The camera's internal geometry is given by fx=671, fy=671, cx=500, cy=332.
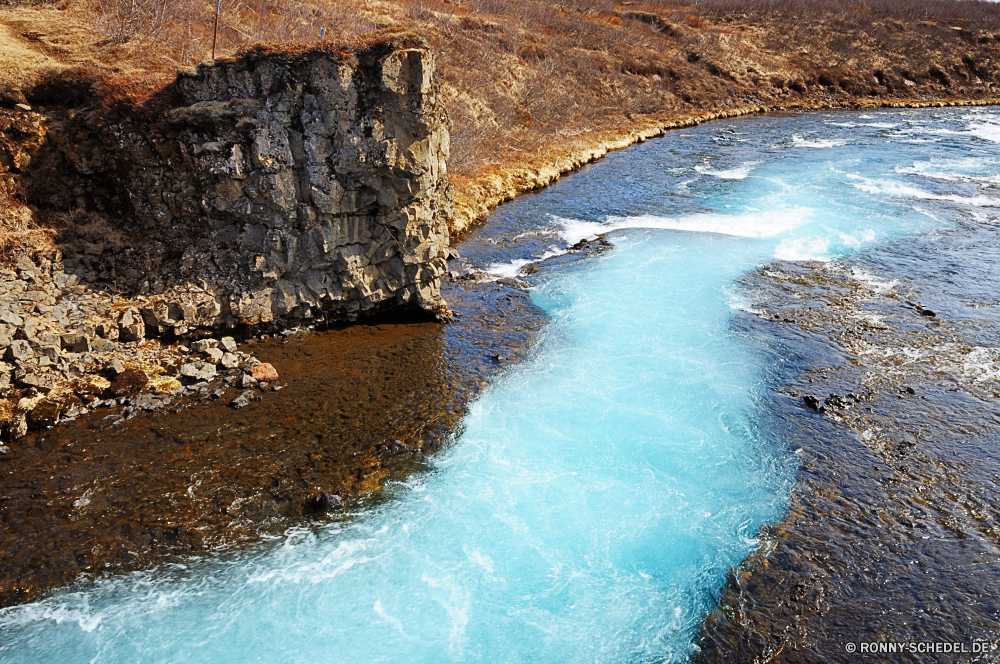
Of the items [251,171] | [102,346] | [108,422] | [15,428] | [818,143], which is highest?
[818,143]

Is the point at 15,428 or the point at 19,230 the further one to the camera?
the point at 19,230

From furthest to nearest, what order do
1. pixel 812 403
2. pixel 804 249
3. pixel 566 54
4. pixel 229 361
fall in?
pixel 566 54 → pixel 804 249 → pixel 229 361 → pixel 812 403

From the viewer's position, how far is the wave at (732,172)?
37.6 meters

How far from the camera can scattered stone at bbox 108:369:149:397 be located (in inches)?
607

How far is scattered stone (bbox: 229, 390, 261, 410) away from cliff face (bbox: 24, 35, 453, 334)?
2855 mm

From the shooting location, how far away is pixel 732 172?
3853cm

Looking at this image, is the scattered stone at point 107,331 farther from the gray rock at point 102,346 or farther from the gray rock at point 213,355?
the gray rock at point 213,355

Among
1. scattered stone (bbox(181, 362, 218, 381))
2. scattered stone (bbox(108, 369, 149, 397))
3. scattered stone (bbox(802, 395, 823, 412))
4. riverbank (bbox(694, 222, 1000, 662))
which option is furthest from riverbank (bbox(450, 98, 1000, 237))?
scattered stone (bbox(802, 395, 823, 412))

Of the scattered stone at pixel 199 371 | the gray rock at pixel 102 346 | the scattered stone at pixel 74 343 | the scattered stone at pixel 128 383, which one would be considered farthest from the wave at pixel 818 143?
the scattered stone at pixel 74 343

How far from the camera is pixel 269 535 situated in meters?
12.4

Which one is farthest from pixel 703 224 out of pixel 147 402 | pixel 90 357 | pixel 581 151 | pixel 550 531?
pixel 90 357

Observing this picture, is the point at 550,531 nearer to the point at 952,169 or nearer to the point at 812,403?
the point at 812,403

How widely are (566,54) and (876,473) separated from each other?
47.4 meters

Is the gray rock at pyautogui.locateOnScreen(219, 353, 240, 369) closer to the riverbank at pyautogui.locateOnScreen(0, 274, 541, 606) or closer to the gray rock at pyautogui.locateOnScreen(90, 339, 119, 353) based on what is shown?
the riverbank at pyautogui.locateOnScreen(0, 274, 541, 606)
